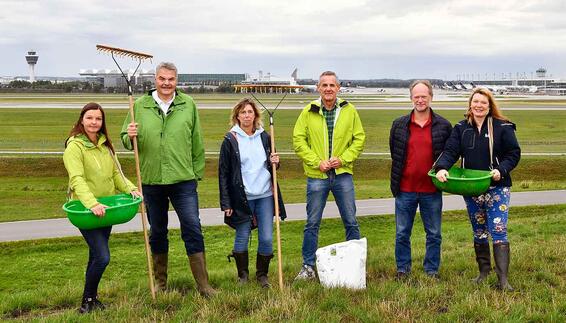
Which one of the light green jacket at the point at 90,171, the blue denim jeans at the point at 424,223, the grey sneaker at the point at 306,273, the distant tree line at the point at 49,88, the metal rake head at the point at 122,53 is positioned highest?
the distant tree line at the point at 49,88

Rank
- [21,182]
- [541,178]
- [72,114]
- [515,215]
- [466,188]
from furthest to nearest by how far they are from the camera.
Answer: [72,114], [541,178], [21,182], [515,215], [466,188]

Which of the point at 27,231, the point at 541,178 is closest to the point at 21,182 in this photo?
the point at 27,231

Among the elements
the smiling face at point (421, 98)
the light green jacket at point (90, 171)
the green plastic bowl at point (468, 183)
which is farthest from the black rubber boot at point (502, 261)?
the light green jacket at point (90, 171)

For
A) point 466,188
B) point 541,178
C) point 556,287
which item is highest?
point 466,188

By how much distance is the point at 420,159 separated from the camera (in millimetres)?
6215

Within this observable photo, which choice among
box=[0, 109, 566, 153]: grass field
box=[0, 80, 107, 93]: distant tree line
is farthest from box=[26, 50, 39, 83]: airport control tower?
box=[0, 109, 566, 153]: grass field

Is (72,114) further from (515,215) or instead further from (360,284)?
(360,284)

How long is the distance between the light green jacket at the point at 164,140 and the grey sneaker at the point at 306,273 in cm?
166

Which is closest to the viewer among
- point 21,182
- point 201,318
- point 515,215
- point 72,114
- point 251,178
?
point 201,318

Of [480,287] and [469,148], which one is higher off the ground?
[469,148]

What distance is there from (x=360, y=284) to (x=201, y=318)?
1697 mm

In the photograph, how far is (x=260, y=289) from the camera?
19.4ft

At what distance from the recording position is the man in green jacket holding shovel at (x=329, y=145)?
6270mm

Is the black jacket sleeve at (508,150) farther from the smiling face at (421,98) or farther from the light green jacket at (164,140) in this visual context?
the light green jacket at (164,140)
